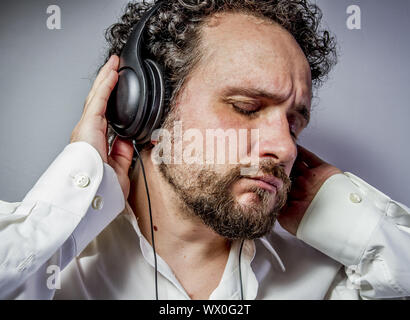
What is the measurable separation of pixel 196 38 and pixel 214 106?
0.77 feet

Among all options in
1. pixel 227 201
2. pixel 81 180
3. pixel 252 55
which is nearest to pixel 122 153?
pixel 81 180

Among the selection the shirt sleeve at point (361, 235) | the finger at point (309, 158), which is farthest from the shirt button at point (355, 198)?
the finger at point (309, 158)

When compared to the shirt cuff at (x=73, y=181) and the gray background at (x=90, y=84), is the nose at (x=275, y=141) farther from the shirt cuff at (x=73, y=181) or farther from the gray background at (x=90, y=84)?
the gray background at (x=90, y=84)

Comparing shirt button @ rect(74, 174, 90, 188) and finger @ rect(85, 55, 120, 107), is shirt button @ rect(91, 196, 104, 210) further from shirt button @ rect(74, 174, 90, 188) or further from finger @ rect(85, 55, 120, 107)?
finger @ rect(85, 55, 120, 107)

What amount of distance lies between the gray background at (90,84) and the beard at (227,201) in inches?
20.8

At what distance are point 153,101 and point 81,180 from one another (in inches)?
9.8

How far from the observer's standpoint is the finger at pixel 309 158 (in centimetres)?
120

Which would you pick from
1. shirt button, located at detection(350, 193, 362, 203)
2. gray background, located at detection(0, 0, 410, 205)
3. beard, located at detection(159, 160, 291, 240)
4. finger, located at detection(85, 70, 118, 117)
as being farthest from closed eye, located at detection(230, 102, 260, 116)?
gray background, located at detection(0, 0, 410, 205)

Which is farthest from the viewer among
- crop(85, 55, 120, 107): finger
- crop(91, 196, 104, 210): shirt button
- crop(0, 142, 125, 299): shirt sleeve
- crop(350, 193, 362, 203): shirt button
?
crop(350, 193, 362, 203): shirt button

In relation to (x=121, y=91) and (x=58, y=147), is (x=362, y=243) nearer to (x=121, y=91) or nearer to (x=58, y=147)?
(x=121, y=91)

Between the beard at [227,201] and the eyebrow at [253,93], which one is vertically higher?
the eyebrow at [253,93]

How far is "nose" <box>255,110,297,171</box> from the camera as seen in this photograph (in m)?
0.87

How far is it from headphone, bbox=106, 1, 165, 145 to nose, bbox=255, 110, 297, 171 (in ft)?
0.83
